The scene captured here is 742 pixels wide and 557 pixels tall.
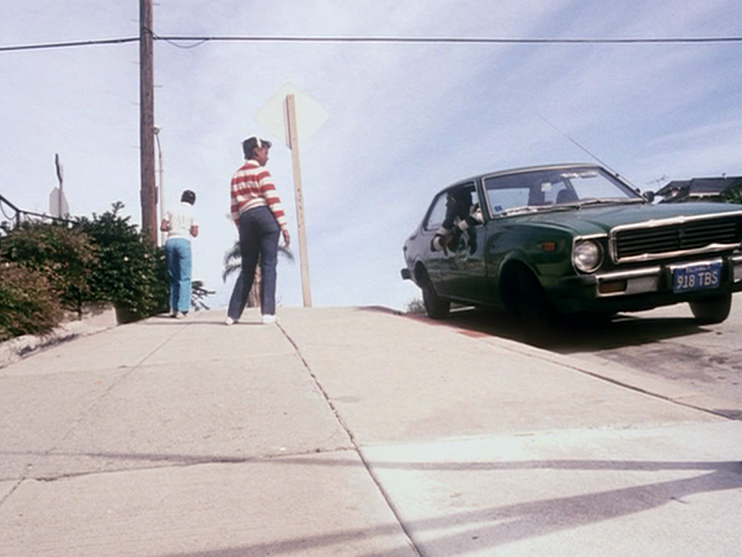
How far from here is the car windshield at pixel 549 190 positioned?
21.8ft

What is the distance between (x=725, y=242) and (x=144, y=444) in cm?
478

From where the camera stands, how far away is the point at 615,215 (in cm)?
572

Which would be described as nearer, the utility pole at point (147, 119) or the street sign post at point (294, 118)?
the street sign post at point (294, 118)

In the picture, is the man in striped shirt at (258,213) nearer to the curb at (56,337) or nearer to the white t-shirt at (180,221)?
the curb at (56,337)

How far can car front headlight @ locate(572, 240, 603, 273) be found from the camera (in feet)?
17.3

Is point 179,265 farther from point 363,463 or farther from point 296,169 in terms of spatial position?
point 363,463

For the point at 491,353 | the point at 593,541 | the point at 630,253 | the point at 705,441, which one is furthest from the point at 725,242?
the point at 593,541

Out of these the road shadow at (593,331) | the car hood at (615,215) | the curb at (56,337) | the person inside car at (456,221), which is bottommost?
the road shadow at (593,331)

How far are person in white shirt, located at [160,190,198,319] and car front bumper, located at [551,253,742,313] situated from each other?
5.88 m

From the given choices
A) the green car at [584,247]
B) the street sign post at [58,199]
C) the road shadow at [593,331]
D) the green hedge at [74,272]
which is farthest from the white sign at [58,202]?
the road shadow at [593,331]

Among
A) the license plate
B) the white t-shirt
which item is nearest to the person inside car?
the license plate

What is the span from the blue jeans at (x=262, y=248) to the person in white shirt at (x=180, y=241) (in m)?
2.64

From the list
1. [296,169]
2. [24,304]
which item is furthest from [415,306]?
[24,304]

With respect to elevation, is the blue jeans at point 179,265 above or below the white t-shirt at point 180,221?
below
